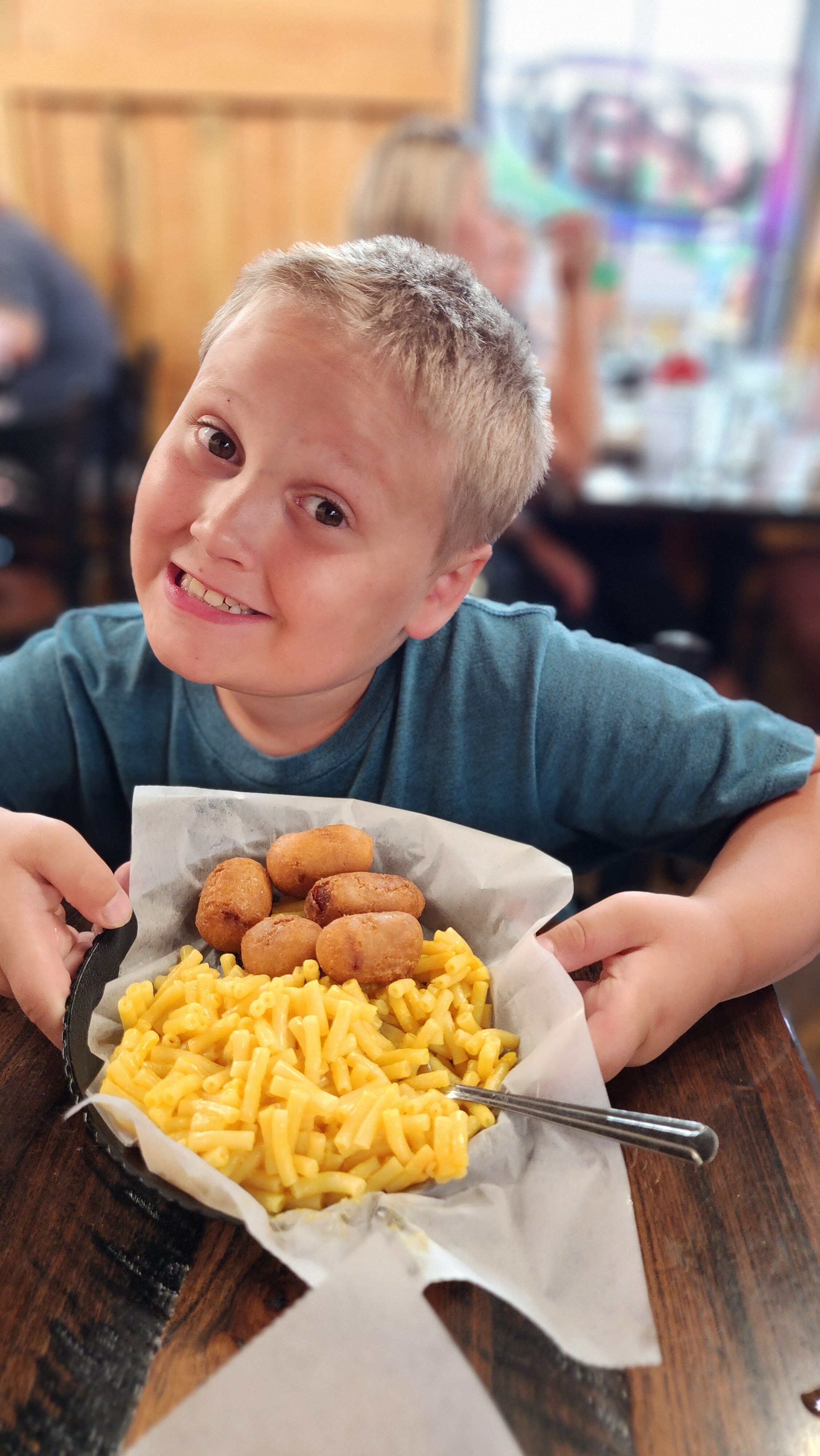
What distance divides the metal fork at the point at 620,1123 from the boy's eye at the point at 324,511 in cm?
48

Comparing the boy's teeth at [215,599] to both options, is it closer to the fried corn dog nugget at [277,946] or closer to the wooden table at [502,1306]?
the fried corn dog nugget at [277,946]

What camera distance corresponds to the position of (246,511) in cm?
86

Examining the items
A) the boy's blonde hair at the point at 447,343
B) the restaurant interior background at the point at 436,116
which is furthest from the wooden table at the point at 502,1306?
the restaurant interior background at the point at 436,116

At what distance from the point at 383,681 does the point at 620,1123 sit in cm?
57

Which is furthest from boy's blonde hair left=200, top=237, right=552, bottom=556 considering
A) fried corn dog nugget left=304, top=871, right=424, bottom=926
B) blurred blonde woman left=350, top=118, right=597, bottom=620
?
blurred blonde woman left=350, top=118, right=597, bottom=620

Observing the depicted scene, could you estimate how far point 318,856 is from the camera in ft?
2.85

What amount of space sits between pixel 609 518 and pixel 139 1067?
78.1 inches

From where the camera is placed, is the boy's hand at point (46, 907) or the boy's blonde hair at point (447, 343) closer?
the boy's hand at point (46, 907)

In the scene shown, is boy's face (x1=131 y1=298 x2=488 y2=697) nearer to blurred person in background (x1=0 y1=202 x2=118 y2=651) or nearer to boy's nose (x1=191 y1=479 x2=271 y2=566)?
boy's nose (x1=191 y1=479 x2=271 y2=566)

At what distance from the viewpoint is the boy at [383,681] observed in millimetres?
856

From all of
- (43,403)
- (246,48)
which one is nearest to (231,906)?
(43,403)

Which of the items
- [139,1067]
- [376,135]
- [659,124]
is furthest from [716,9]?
[139,1067]

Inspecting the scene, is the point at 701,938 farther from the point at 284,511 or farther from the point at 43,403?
the point at 43,403

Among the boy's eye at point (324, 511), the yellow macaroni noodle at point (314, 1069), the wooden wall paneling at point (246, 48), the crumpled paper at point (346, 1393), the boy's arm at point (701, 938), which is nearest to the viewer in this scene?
the crumpled paper at point (346, 1393)
